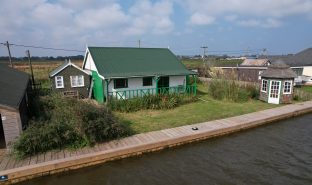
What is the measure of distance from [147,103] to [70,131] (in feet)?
22.8

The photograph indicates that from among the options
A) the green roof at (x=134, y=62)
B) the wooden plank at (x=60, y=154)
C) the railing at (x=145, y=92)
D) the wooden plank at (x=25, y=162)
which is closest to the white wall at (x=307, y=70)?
the railing at (x=145, y=92)

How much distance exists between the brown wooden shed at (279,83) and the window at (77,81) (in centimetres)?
1451

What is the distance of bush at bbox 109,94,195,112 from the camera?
49.7 feet

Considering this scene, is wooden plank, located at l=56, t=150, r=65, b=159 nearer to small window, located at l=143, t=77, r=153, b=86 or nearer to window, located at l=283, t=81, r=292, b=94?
small window, located at l=143, t=77, r=153, b=86

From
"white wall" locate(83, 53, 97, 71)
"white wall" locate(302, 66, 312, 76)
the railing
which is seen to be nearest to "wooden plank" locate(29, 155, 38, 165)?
the railing

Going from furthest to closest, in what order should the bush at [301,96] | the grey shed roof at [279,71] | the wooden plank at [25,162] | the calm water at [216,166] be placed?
the bush at [301,96] < the grey shed roof at [279,71] < the wooden plank at [25,162] < the calm water at [216,166]

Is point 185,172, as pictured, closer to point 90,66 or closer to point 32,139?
point 32,139

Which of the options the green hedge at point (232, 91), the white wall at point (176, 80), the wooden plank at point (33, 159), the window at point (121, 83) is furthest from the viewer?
the white wall at point (176, 80)

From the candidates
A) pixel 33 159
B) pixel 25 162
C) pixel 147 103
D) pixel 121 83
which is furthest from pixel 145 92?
pixel 25 162

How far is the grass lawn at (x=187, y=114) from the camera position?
12.4m

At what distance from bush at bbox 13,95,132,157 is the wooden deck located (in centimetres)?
34

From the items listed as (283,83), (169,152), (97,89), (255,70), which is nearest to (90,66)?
(97,89)

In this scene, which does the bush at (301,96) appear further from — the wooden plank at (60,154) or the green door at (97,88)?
the wooden plank at (60,154)

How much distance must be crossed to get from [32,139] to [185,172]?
5826 millimetres
